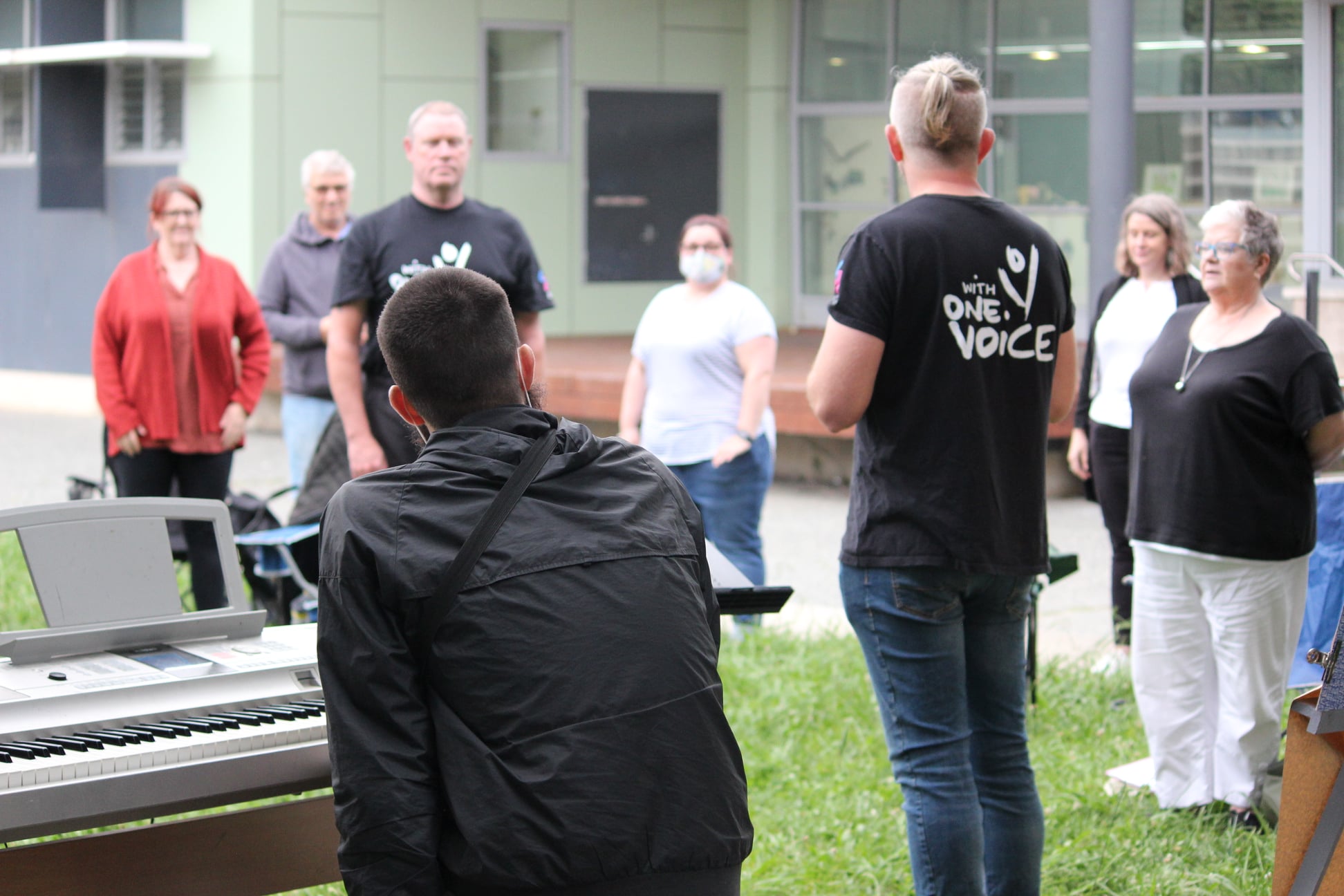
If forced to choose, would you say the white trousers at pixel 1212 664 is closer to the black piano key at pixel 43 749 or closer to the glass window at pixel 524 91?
the black piano key at pixel 43 749

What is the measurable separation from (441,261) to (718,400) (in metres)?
1.58

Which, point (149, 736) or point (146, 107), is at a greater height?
point (146, 107)

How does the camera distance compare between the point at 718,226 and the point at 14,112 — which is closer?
the point at 718,226

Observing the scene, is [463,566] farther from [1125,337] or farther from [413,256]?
[1125,337]

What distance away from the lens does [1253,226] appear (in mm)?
4293

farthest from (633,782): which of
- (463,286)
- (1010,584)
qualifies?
(1010,584)

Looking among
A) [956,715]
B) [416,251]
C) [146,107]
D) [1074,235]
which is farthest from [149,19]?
[956,715]

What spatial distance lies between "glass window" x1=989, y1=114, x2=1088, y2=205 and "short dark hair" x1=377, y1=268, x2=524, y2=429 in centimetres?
1328

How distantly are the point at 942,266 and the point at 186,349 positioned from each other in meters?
4.02

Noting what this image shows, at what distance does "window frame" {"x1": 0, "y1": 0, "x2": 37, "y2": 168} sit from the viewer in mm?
15305

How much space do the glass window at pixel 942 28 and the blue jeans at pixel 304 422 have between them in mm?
9814

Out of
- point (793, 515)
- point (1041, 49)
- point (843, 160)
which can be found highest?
point (1041, 49)

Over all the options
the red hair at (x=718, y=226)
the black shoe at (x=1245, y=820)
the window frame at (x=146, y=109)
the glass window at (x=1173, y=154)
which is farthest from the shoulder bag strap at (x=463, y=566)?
the window frame at (x=146, y=109)

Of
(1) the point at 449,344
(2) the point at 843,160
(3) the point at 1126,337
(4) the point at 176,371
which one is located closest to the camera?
(1) the point at 449,344
